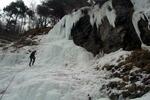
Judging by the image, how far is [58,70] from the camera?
1792cm

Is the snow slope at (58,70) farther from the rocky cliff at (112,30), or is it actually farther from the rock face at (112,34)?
the rock face at (112,34)

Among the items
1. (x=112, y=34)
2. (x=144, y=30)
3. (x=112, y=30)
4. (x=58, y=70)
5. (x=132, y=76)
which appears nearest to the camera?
(x=132, y=76)

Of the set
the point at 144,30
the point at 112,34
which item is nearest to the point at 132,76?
the point at 144,30

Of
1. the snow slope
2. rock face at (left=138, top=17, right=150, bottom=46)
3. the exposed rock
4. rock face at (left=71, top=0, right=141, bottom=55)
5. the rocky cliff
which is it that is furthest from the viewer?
rock face at (left=71, top=0, right=141, bottom=55)

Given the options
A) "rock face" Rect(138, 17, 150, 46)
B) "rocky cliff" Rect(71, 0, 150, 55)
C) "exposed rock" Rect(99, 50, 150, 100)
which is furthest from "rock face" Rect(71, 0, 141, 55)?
"exposed rock" Rect(99, 50, 150, 100)

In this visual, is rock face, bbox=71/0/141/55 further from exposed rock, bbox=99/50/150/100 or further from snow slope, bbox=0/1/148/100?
exposed rock, bbox=99/50/150/100

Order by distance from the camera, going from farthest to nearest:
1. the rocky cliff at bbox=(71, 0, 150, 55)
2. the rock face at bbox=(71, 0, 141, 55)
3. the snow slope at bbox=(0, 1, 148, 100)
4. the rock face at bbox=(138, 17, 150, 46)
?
the rock face at bbox=(71, 0, 141, 55) → the rocky cliff at bbox=(71, 0, 150, 55) → the rock face at bbox=(138, 17, 150, 46) → the snow slope at bbox=(0, 1, 148, 100)

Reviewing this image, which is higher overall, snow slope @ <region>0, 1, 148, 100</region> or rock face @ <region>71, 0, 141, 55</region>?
rock face @ <region>71, 0, 141, 55</region>

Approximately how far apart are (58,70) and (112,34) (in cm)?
407

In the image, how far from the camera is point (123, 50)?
1714 centimetres

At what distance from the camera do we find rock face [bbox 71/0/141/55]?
1759cm

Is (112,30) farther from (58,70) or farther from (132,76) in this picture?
(132,76)

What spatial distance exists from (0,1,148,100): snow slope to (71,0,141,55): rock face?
1.47 feet

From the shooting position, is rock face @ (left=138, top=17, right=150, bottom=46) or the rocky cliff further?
the rocky cliff
